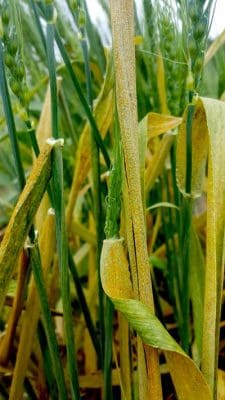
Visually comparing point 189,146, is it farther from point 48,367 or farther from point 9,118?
point 48,367

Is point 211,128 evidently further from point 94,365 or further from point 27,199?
point 94,365

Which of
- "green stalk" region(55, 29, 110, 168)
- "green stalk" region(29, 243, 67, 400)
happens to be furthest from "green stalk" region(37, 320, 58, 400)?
"green stalk" region(55, 29, 110, 168)

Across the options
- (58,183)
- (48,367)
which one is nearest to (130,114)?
(58,183)

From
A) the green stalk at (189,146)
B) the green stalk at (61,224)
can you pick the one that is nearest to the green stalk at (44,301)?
the green stalk at (61,224)

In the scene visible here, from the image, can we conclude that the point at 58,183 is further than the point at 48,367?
No

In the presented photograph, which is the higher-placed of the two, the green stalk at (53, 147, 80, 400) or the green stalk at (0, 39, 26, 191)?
the green stalk at (0, 39, 26, 191)

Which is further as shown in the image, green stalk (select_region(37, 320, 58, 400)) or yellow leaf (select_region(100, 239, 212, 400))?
green stalk (select_region(37, 320, 58, 400))

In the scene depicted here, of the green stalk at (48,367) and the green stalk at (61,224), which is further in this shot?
the green stalk at (48,367)

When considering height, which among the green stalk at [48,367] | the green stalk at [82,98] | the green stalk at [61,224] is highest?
the green stalk at [82,98]

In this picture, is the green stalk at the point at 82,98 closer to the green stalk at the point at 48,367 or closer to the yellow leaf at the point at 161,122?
the yellow leaf at the point at 161,122

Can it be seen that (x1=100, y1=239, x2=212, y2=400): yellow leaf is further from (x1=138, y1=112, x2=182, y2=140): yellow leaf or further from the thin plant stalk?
(x1=138, y1=112, x2=182, y2=140): yellow leaf

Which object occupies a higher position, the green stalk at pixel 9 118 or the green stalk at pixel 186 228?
the green stalk at pixel 9 118

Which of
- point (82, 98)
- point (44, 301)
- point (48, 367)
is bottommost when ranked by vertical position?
point (48, 367)
